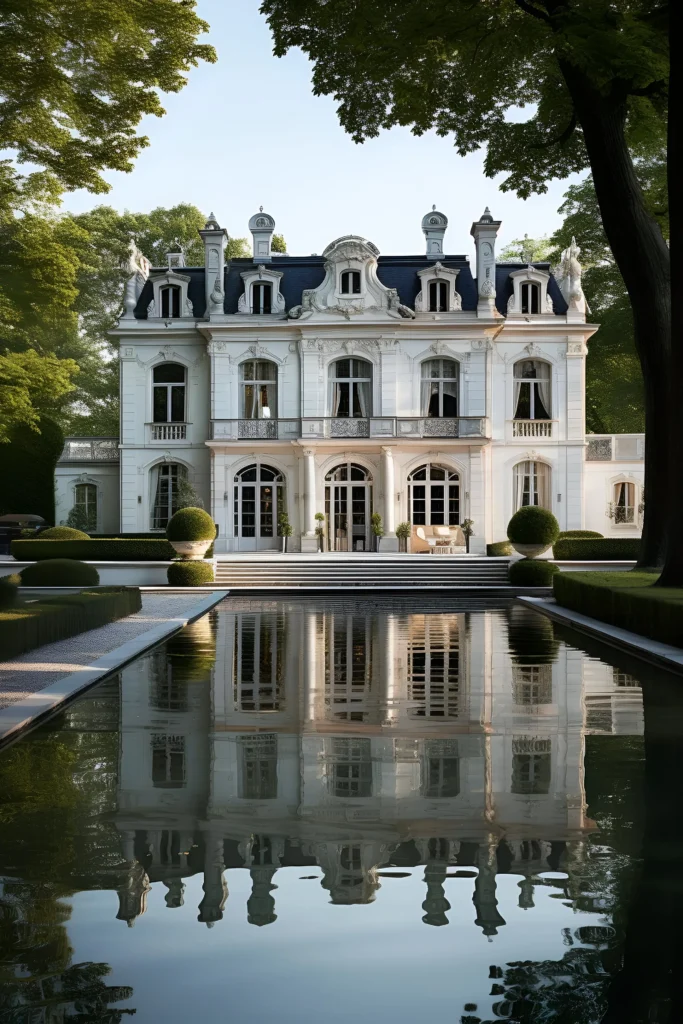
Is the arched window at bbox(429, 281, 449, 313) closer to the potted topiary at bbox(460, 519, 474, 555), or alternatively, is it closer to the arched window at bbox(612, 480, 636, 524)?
the potted topiary at bbox(460, 519, 474, 555)

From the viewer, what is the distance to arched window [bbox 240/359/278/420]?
1314 inches

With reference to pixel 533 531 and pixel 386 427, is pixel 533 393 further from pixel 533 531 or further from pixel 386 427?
pixel 533 531

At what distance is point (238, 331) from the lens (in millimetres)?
33156

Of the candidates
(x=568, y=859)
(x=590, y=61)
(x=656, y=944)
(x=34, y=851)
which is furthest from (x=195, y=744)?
(x=590, y=61)

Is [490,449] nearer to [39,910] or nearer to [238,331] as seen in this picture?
[238,331]

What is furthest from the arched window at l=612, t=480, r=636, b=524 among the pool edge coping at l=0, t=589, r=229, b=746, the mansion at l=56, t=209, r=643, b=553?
the pool edge coping at l=0, t=589, r=229, b=746

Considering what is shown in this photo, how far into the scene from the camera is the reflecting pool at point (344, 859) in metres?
3.19

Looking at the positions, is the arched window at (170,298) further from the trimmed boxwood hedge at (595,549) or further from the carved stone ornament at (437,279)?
the trimmed boxwood hedge at (595,549)

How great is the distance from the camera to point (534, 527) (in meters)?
24.7

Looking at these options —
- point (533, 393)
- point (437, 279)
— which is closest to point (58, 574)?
point (437, 279)

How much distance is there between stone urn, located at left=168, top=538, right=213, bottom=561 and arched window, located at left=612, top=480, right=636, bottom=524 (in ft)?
45.4

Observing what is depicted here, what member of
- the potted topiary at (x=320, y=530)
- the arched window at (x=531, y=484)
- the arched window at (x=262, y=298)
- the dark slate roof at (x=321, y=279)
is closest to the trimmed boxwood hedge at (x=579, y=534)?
the arched window at (x=531, y=484)

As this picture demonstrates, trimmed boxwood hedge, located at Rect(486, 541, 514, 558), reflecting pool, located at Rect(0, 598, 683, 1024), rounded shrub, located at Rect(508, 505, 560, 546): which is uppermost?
rounded shrub, located at Rect(508, 505, 560, 546)

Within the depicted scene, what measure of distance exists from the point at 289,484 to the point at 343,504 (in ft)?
5.66
